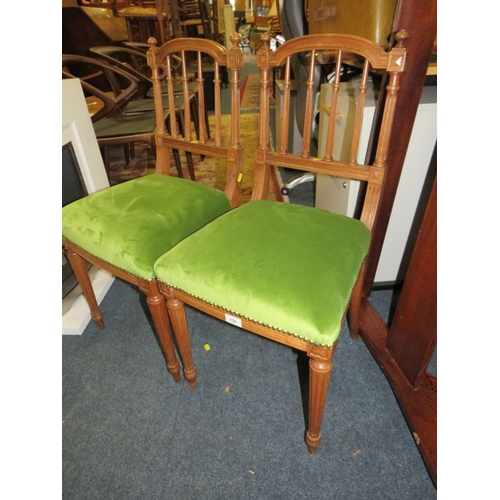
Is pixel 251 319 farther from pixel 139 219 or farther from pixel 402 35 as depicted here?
pixel 402 35

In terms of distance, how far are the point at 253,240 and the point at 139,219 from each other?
351mm

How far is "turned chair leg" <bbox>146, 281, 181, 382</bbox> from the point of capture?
88cm

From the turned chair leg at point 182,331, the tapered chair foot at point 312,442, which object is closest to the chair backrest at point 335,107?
the turned chair leg at point 182,331

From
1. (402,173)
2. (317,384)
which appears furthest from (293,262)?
(402,173)

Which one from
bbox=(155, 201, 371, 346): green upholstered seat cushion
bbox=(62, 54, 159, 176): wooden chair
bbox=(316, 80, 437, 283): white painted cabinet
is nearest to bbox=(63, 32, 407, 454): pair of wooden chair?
bbox=(155, 201, 371, 346): green upholstered seat cushion

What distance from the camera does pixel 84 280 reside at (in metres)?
1.14

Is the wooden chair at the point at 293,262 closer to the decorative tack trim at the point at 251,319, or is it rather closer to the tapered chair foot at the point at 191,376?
the decorative tack trim at the point at 251,319

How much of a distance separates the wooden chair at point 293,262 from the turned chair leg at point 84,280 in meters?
0.44

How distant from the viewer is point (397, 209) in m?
1.15

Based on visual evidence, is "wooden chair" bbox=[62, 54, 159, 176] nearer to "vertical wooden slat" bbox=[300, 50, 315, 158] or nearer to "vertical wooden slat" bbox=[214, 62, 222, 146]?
"vertical wooden slat" bbox=[214, 62, 222, 146]

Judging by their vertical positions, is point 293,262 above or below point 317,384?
above

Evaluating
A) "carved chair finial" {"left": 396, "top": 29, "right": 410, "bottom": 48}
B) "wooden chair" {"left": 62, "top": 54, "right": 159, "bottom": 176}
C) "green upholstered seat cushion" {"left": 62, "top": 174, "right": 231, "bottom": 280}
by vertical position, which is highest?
"carved chair finial" {"left": 396, "top": 29, "right": 410, "bottom": 48}
